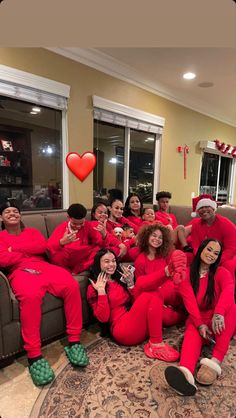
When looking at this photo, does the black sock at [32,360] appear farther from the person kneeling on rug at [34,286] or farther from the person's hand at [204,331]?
the person's hand at [204,331]

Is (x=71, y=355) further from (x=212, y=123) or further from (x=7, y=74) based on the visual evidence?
(x=212, y=123)

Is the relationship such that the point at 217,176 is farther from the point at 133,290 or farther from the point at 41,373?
the point at 41,373

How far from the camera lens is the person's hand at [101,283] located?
183cm

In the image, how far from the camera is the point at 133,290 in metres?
1.99

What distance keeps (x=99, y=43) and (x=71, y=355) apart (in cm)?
172

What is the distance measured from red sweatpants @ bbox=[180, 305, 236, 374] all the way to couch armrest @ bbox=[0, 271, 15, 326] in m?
1.10

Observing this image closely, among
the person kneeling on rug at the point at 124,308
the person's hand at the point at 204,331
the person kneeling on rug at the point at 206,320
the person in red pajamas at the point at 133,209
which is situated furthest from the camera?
the person in red pajamas at the point at 133,209

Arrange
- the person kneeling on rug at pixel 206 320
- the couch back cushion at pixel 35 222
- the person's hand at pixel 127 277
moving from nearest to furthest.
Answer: the person kneeling on rug at pixel 206 320 < the person's hand at pixel 127 277 < the couch back cushion at pixel 35 222

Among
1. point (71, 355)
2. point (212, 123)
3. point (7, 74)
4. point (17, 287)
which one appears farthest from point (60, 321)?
point (212, 123)

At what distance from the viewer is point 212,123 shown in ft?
18.2

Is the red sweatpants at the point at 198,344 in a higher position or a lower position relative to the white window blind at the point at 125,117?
lower

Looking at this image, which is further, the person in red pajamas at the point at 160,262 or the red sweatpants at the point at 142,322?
the person in red pajamas at the point at 160,262

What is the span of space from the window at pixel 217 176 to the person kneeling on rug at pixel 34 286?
14.9ft

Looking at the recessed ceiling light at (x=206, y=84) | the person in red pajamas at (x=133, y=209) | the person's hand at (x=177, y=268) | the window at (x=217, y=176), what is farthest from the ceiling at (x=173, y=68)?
the person's hand at (x=177, y=268)
